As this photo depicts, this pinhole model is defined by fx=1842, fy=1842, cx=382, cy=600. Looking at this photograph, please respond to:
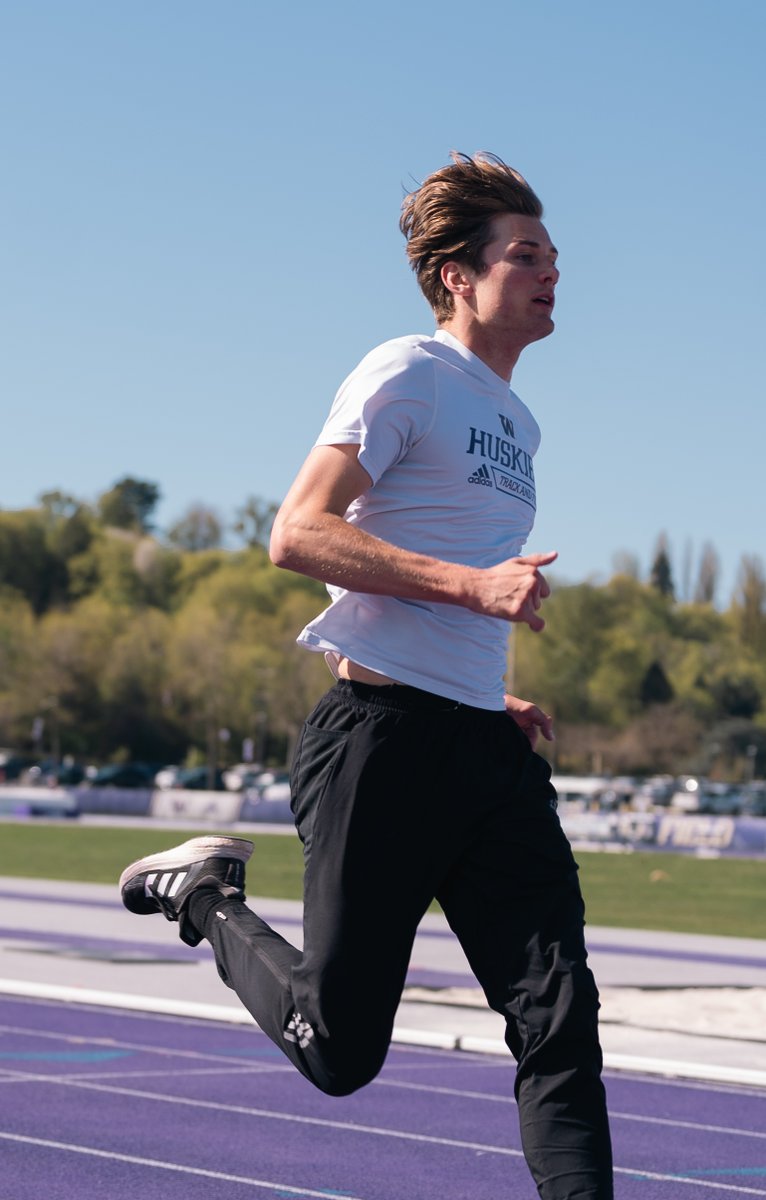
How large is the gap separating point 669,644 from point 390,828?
11889 centimetres

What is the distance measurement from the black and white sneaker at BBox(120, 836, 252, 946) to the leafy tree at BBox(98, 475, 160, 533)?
166867 mm

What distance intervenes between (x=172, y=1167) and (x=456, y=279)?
3.56m

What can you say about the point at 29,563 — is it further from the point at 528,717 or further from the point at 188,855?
the point at 528,717

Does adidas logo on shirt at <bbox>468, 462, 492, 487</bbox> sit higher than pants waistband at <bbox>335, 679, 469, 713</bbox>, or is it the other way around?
adidas logo on shirt at <bbox>468, 462, 492, 487</bbox>

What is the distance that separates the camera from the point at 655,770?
107188mm

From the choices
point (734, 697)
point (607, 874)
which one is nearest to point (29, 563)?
point (734, 697)

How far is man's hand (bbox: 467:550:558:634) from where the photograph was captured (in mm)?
3238

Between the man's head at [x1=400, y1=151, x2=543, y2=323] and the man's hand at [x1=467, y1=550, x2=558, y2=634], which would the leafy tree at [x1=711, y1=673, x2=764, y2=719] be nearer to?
the man's head at [x1=400, y1=151, x2=543, y2=323]

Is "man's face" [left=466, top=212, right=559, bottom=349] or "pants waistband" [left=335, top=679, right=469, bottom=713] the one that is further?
"man's face" [left=466, top=212, right=559, bottom=349]

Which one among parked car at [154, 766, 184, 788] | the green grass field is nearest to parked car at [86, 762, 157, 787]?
parked car at [154, 766, 184, 788]

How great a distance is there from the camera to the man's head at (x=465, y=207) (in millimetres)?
3943

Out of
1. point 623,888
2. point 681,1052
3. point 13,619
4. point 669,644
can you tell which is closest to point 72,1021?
point 681,1052

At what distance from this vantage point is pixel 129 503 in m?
178

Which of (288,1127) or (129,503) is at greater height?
(129,503)
